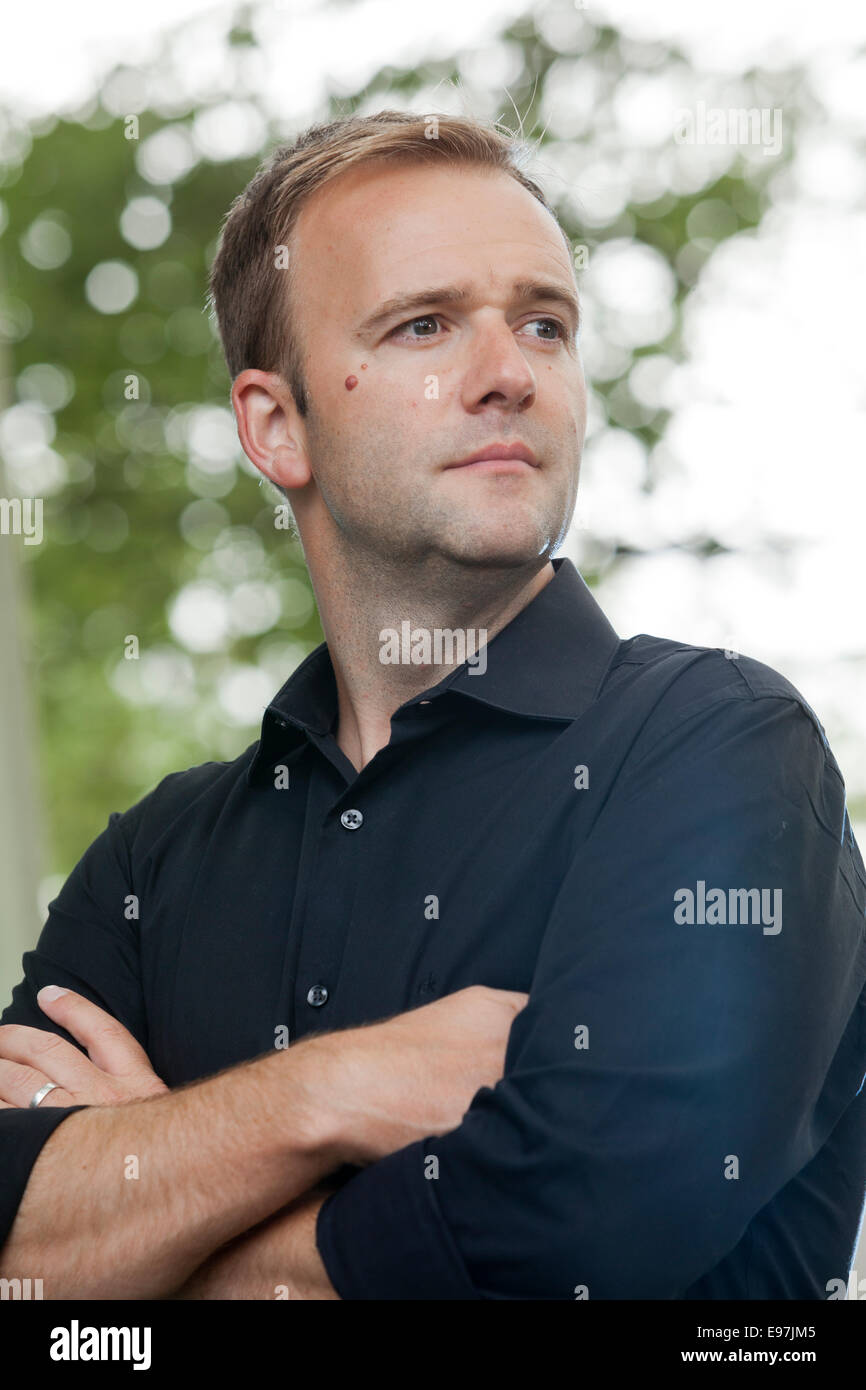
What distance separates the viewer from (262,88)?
5.34 metres

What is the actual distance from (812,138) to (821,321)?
0.87 m

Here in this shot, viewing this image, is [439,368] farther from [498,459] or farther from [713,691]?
[713,691]

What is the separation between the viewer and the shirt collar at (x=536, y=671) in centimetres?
132

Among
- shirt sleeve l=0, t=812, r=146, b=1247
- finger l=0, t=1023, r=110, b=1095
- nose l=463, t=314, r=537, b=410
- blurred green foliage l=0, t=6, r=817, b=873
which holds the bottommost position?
finger l=0, t=1023, r=110, b=1095

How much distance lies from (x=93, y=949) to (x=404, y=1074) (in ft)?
1.73

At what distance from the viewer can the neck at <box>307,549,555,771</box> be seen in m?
1.44

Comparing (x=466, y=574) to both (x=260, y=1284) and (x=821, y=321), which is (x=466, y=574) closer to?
(x=260, y=1284)

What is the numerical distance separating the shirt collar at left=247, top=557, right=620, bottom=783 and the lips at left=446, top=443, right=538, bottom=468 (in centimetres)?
16

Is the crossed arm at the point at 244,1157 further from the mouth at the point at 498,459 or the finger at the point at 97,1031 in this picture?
the mouth at the point at 498,459

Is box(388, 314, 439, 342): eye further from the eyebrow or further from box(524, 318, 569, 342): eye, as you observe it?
box(524, 318, 569, 342): eye

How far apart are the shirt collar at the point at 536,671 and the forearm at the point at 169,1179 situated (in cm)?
40

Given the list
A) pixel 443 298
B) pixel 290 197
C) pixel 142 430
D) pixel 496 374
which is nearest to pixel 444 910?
pixel 496 374

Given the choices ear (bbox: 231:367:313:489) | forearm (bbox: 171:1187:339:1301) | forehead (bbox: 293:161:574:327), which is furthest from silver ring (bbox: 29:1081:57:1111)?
forehead (bbox: 293:161:574:327)

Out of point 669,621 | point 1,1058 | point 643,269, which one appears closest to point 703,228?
point 643,269
